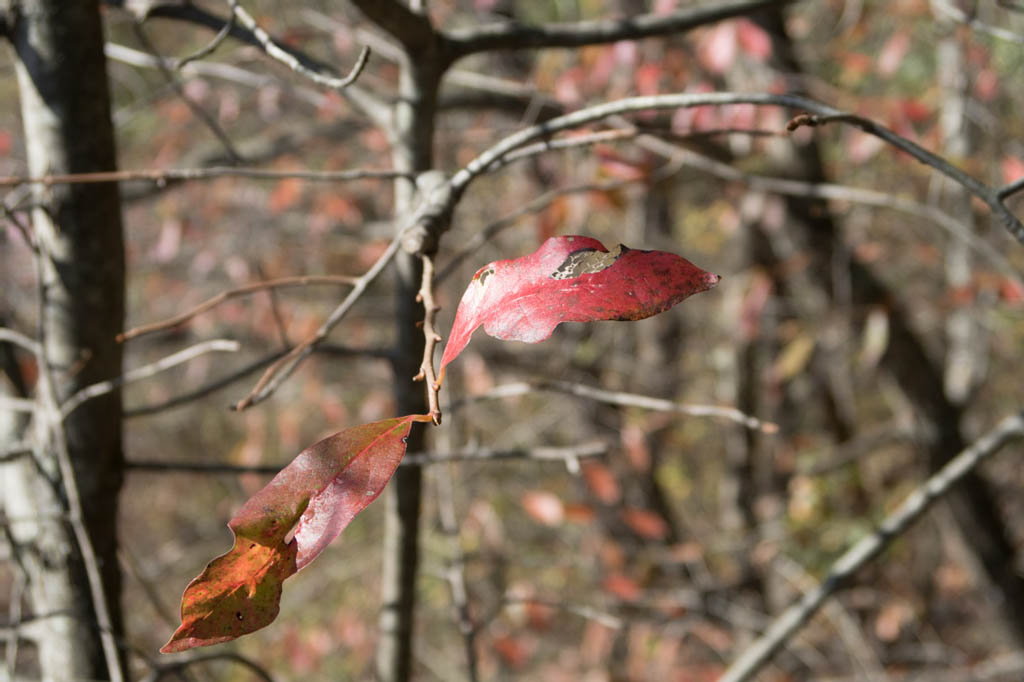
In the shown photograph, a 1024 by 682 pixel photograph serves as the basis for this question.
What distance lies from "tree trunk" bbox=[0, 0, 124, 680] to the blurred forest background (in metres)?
0.30

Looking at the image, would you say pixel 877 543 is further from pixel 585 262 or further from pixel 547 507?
pixel 547 507

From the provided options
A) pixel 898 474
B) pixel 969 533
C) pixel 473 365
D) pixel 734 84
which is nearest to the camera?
pixel 969 533

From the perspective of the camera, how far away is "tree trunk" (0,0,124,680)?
57 cm

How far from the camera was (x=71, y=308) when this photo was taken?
61 cm

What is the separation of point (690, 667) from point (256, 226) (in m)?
1.81

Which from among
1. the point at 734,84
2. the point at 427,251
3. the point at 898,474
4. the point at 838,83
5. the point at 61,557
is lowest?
the point at 898,474

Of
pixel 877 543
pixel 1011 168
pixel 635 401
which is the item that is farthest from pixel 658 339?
pixel 635 401

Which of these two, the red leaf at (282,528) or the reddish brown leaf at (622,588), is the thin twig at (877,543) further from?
the reddish brown leaf at (622,588)

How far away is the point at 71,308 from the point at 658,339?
201 cm

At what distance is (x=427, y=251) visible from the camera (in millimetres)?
436

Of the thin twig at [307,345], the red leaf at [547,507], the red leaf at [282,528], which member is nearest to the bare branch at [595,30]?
the thin twig at [307,345]

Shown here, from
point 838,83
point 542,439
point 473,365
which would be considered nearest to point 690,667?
point 542,439

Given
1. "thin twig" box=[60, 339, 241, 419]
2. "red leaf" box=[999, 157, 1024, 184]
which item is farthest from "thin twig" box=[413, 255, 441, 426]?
"red leaf" box=[999, 157, 1024, 184]

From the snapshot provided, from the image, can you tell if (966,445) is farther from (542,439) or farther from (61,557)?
(61,557)
